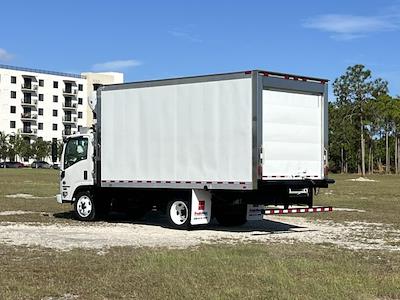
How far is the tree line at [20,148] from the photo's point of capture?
128 metres

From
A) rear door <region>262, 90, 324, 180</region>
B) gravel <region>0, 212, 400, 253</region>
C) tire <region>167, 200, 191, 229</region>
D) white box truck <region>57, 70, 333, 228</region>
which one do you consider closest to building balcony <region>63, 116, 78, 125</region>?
gravel <region>0, 212, 400, 253</region>

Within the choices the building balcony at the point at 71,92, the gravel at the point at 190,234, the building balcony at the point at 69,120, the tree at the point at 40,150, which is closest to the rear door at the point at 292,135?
the gravel at the point at 190,234

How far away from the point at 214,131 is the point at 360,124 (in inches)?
3965

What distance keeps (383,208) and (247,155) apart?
42.9 feet

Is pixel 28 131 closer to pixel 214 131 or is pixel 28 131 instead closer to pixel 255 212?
pixel 255 212

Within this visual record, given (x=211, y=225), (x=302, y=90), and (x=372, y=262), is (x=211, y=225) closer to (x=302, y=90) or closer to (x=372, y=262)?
(x=302, y=90)

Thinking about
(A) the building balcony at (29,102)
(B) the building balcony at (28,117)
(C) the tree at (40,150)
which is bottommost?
(C) the tree at (40,150)

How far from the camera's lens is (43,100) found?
14688cm

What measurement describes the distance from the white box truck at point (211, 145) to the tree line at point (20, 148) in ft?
369

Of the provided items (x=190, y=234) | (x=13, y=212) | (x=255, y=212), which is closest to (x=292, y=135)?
(x=255, y=212)

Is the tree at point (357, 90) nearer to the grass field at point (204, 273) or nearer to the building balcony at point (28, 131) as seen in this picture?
the building balcony at point (28, 131)

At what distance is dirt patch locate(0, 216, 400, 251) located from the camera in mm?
14844

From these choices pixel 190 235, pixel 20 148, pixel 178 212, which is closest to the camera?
pixel 190 235

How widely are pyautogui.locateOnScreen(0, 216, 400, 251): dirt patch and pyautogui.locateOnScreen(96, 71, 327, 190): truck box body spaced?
126cm
